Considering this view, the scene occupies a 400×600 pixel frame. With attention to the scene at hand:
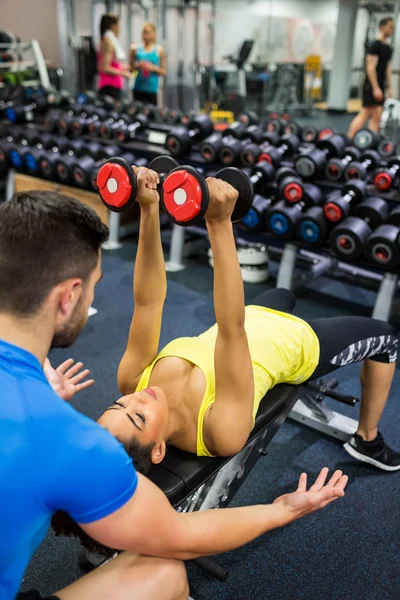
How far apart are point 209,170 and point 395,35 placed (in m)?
3.96

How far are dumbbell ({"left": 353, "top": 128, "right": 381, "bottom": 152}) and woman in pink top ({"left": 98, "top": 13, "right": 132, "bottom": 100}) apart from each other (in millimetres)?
2329

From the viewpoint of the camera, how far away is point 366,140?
3727 mm

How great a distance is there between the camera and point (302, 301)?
321cm

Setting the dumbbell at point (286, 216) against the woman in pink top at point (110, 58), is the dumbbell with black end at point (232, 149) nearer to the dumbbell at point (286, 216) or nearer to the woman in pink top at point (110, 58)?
the dumbbell at point (286, 216)

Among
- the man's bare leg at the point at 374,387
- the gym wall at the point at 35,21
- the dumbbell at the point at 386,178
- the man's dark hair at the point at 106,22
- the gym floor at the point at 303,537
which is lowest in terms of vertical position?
the gym floor at the point at 303,537

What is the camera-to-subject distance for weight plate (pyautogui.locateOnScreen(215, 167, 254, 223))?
3.92ft

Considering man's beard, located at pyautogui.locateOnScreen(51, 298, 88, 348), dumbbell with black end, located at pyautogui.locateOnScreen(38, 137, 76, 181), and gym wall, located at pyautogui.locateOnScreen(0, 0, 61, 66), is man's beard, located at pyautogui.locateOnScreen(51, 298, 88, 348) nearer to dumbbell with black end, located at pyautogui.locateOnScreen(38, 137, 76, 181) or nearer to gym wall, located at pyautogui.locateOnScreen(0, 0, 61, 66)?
dumbbell with black end, located at pyautogui.locateOnScreen(38, 137, 76, 181)

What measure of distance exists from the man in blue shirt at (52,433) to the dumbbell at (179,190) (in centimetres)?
22

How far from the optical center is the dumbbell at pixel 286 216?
9.64 feet

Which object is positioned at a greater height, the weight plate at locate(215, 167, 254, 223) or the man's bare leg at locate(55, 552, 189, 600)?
the weight plate at locate(215, 167, 254, 223)

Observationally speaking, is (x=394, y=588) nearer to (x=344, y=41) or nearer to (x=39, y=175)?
(x=39, y=175)

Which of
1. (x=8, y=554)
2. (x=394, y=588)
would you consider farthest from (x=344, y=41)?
(x=8, y=554)

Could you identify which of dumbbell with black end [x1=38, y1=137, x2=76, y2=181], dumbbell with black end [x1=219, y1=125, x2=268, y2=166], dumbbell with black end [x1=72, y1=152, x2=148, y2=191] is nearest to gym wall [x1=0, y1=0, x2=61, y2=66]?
dumbbell with black end [x1=38, y1=137, x2=76, y2=181]

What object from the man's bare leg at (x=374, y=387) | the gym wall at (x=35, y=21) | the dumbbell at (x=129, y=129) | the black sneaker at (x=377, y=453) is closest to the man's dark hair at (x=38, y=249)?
the man's bare leg at (x=374, y=387)
